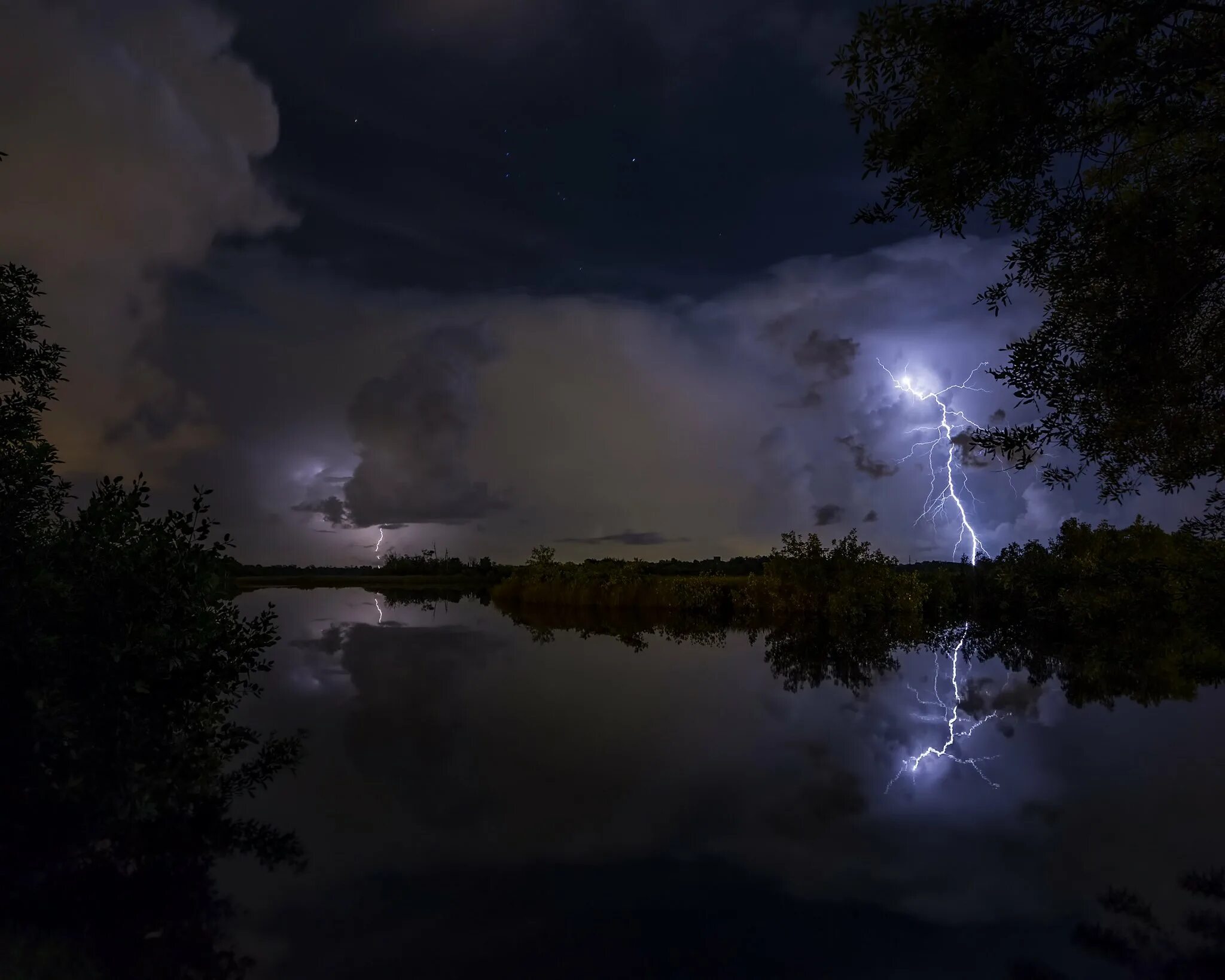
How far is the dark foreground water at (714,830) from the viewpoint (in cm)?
847

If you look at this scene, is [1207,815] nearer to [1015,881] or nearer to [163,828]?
[1015,881]

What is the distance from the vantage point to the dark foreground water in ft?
27.8

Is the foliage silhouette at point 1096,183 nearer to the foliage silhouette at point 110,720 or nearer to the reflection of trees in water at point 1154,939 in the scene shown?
the reflection of trees in water at point 1154,939

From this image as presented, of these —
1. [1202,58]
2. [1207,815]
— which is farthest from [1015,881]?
[1202,58]

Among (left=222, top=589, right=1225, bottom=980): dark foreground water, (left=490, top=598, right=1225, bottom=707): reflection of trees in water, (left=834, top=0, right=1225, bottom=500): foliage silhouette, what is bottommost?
(left=222, top=589, right=1225, bottom=980): dark foreground water

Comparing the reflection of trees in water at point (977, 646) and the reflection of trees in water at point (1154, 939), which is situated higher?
the reflection of trees in water at point (977, 646)

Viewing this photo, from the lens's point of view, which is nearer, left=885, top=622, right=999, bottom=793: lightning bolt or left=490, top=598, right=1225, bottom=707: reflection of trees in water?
left=885, top=622, right=999, bottom=793: lightning bolt

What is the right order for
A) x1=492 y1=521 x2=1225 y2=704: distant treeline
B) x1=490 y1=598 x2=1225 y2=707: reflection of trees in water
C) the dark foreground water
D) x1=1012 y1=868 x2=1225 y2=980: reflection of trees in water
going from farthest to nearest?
x1=490 y1=598 x2=1225 y2=707: reflection of trees in water < x1=492 y1=521 x2=1225 y2=704: distant treeline < the dark foreground water < x1=1012 y1=868 x2=1225 y2=980: reflection of trees in water

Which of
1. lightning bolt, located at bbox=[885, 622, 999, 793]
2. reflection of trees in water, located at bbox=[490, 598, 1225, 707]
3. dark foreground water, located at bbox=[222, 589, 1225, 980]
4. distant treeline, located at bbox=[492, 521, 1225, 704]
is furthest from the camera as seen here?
reflection of trees in water, located at bbox=[490, 598, 1225, 707]

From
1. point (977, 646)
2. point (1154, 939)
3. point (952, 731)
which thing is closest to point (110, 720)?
point (1154, 939)

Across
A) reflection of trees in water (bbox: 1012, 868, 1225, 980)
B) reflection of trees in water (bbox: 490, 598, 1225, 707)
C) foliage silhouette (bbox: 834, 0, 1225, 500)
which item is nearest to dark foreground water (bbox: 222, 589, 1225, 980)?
reflection of trees in water (bbox: 1012, 868, 1225, 980)

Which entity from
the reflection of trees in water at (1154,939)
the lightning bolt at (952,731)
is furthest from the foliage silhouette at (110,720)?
the lightning bolt at (952,731)

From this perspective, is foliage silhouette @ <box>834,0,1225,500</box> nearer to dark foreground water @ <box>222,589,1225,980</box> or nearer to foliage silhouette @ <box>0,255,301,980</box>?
dark foreground water @ <box>222,589,1225,980</box>

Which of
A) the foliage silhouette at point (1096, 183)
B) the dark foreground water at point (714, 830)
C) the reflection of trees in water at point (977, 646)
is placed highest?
the foliage silhouette at point (1096, 183)
